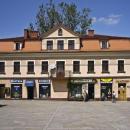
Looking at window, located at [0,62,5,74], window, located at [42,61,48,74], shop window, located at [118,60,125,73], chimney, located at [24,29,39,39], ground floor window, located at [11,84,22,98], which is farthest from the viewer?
chimney, located at [24,29,39,39]

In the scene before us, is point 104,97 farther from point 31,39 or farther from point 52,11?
point 52,11

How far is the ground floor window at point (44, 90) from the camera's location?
54.4 meters

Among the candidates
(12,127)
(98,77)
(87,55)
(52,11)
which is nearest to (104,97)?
(98,77)

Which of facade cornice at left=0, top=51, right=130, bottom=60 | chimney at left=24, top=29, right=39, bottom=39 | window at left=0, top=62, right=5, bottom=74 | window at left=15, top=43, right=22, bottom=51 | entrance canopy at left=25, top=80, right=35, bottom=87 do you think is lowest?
entrance canopy at left=25, top=80, right=35, bottom=87

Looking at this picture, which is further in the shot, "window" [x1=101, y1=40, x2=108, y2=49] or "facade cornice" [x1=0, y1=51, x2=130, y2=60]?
"window" [x1=101, y1=40, x2=108, y2=49]

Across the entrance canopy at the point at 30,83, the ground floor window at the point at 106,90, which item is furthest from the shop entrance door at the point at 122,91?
the entrance canopy at the point at 30,83

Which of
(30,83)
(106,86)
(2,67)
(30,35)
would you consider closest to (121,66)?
(106,86)

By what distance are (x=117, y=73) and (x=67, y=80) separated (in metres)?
6.97

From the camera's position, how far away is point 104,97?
53719 millimetres

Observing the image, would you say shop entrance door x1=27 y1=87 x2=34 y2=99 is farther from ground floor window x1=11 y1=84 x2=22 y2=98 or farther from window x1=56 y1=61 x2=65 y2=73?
window x1=56 y1=61 x2=65 y2=73

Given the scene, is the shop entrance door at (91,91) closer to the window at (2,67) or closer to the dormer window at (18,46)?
the dormer window at (18,46)

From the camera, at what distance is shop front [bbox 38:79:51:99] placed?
178ft

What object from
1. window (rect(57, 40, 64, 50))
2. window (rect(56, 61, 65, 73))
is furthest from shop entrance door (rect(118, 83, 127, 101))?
window (rect(57, 40, 64, 50))

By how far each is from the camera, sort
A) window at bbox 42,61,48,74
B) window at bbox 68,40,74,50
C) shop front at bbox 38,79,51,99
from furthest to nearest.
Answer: window at bbox 42,61,48,74 → shop front at bbox 38,79,51,99 → window at bbox 68,40,74,50
